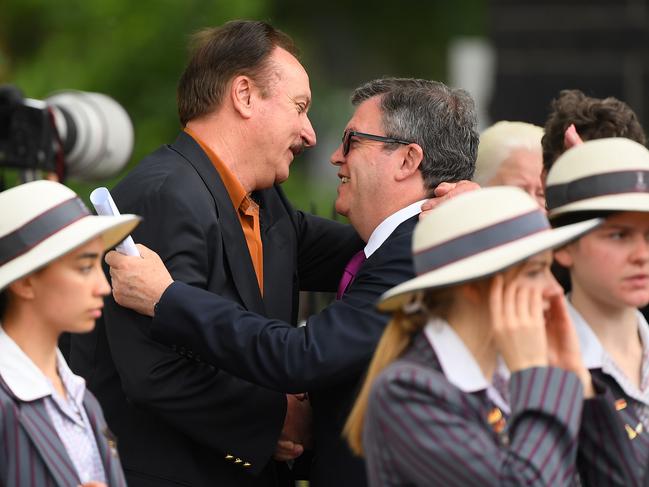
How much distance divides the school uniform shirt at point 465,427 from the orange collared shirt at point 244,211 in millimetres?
1288

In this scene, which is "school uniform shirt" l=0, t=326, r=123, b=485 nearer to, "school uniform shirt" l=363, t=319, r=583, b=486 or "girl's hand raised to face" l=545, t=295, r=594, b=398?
"school uniform shirt" l=363, t=319, r=583, b=486

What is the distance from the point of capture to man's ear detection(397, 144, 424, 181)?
3.91m

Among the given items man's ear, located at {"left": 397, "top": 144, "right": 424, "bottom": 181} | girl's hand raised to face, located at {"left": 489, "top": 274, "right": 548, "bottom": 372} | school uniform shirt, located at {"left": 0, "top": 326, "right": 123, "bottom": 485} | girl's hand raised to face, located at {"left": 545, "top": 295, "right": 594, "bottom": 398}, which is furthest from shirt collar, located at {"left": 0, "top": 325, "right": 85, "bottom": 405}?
man's ear, located at {"left": 397, "top": 144, "right": 424, "bottom": 181}

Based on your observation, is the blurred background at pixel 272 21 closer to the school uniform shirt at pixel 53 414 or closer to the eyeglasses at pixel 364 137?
the eyeglasses at pixel 364 137

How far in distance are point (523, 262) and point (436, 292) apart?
20cm

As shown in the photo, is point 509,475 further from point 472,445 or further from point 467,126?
point 467,126

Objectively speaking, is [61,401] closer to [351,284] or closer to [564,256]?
[351,284]

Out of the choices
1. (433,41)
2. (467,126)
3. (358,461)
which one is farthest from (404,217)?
(433,41)

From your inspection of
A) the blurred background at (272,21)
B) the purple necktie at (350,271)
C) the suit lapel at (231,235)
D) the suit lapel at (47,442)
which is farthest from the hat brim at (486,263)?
the blurred background at (272,21)

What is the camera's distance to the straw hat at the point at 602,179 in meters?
3.17

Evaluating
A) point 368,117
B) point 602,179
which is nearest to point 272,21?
point 368,117

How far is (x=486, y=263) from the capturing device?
8.91ft

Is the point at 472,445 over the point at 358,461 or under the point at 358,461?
over

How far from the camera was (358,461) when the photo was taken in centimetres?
372
